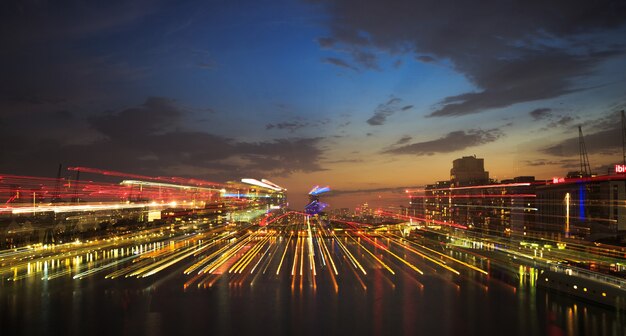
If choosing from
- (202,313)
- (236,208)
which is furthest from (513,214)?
(236,208)

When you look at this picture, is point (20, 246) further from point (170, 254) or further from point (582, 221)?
point (582, 221)

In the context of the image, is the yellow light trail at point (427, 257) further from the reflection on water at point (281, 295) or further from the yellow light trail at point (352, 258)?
the yellow light trail at point (352, 258)

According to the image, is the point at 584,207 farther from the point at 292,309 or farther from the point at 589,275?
the point at 292,309

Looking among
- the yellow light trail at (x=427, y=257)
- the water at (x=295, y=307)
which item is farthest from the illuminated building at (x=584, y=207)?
the water at (x=295, y=307)

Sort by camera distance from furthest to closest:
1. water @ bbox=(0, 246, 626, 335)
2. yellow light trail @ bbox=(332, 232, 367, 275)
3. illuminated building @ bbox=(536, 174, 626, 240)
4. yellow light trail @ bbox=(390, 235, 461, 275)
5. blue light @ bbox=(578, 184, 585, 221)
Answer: blue light @ bbox=(578, 184, 585, 221)
illuminated building @ bbox=(536, 174, 626, 240)
yellow light trail @ bbox=(332, 232, 367, 275)
yellow light trail @ bbox=(390, 235, 461, 275)
water @ bbox=(0, 246, 626, 335)


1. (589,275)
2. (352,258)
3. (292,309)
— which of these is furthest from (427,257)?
(292,309)

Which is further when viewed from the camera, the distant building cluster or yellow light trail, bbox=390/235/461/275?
the distant building cluster

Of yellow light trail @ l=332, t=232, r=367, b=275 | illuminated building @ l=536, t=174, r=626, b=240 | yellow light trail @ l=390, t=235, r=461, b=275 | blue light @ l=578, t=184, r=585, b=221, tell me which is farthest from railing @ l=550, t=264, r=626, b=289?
blue light @ l=578, t=184, r=585, b=221

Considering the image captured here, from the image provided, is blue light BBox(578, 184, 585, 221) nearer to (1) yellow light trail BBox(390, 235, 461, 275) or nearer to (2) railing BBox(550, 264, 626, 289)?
(1) yellow light trail BBox(390, 235, 461, 275)
